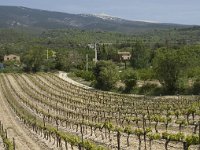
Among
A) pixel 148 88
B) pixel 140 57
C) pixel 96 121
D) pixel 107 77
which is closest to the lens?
pixel 96 121

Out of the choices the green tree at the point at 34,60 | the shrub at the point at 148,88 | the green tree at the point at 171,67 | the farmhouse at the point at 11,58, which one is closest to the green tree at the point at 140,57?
the green tree at the point at 34,60

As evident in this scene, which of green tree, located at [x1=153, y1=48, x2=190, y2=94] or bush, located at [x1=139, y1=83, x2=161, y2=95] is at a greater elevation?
green tree, located at [x1=153, y1=48, x2=190, y2=94]

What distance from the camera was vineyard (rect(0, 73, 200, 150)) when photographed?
31188 mm

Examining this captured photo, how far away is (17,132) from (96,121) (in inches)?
300

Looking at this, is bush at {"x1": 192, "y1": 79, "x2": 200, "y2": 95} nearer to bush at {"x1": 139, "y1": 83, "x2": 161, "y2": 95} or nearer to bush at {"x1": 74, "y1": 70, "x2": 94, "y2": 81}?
bush at {"x1": 139, "y1": 83, "x2": 161, "y2": 95}

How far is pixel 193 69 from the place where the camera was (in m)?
78.7

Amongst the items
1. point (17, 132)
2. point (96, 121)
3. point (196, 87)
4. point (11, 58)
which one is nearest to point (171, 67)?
point (196, 87)

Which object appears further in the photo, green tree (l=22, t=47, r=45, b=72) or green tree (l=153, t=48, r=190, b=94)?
green tree (l=22, t=47, r=45, b=72)

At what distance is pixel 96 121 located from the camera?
4409 centimetres

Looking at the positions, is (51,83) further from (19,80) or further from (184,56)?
(184,56)

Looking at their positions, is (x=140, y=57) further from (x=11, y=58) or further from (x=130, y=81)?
(x=11, y=58)

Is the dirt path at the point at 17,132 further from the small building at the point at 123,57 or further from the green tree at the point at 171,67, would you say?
the small building at the point at 123,57

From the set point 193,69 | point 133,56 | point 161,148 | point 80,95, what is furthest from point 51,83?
point 161,148

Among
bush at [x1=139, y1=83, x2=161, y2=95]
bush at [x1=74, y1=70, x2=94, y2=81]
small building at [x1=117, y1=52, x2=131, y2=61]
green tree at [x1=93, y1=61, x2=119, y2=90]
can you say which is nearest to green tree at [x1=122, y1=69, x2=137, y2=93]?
bush at [x1=139, y1=83, x2=161, y2=95]
